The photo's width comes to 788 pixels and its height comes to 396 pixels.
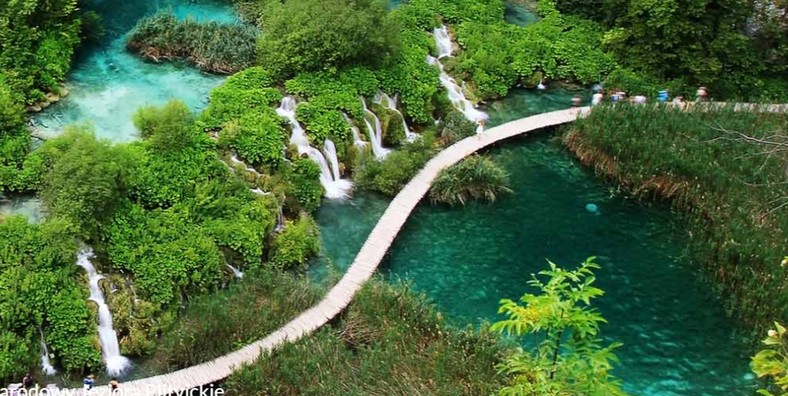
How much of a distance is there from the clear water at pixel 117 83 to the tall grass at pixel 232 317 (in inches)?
222

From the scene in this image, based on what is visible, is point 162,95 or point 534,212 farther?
point 162,95

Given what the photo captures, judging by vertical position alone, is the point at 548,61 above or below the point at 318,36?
below

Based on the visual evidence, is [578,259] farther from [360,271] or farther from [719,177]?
[360,271]

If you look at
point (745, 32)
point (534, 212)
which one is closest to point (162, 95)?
point (534, 212)

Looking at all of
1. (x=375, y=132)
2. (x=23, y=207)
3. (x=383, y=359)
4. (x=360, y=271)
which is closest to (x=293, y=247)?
(x=360, y=271)

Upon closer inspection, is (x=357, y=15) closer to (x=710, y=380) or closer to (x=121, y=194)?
(x=121, y=194)

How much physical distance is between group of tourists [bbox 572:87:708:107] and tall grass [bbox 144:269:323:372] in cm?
1087

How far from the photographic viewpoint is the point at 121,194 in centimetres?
1587

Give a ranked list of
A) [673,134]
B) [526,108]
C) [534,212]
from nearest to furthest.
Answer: [534,212] < [673,134] < [526,108]

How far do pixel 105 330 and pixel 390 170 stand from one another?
7.51m

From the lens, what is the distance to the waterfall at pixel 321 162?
19.1 m

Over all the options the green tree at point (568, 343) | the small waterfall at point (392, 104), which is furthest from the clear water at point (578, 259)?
the green tree at point (568, 343)

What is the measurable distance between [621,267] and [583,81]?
27.6 ft

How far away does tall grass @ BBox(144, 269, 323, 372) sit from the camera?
13.9 m
